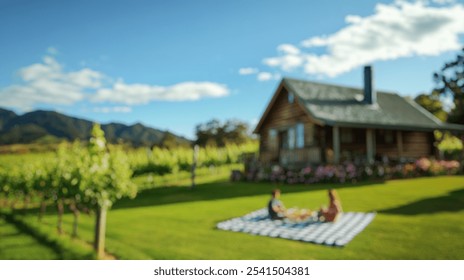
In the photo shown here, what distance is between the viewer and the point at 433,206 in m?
7.12

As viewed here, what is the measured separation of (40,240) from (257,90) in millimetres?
5002

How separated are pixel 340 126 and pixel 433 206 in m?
6.96

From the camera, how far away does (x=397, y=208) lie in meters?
7.38

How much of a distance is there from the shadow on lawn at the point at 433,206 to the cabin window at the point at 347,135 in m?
7.35

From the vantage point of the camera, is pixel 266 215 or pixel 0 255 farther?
pixel 266 215

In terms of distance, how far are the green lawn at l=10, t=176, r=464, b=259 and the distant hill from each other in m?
1.90

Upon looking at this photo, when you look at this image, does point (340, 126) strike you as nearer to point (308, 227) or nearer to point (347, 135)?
point (347, 135)

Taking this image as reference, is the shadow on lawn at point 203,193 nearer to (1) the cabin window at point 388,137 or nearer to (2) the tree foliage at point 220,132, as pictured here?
(2) the tree foliage at point 220,132

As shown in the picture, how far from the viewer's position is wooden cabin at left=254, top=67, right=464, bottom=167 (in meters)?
14.3

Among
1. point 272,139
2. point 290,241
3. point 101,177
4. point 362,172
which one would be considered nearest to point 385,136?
point 362,172

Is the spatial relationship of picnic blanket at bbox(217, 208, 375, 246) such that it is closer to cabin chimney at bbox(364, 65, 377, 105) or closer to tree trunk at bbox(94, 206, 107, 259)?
tree trunk at bbox(94, 206, 107, 259)

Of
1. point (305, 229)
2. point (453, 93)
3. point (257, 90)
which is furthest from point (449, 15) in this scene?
point (305, 229)

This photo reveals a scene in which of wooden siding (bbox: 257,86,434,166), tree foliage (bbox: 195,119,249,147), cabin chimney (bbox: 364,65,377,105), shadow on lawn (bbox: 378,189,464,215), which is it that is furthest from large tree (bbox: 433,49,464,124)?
cabin chimney (bbox: 364,65,377,105)
